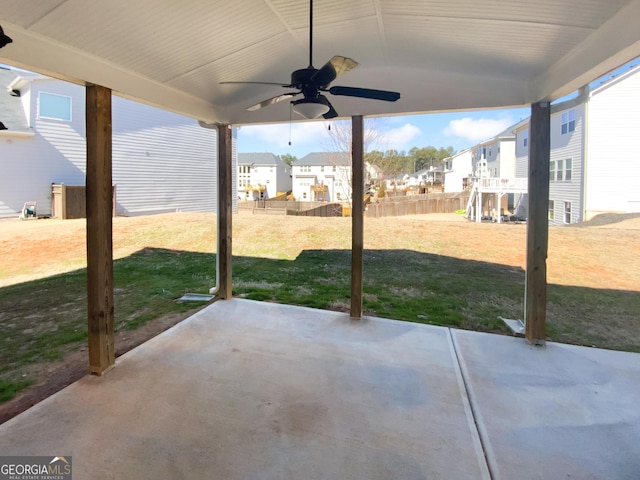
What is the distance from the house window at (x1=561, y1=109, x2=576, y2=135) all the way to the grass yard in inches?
179

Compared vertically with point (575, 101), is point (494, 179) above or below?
above

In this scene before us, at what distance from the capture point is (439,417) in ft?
8.34

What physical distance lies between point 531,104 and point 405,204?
14564mm

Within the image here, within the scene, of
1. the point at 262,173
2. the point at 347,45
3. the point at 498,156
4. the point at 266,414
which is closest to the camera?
the point at 266,414

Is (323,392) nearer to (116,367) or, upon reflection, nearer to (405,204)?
(116,367)

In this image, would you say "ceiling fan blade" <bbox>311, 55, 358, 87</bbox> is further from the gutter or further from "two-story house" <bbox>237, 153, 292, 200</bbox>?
"two-story house" <bbox>237, 153, 292, 200</bbox>

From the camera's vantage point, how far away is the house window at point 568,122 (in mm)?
13305

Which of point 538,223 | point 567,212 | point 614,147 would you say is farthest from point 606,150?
point 538,223

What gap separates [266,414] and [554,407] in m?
2.06

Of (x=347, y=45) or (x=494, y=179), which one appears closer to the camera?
(x=347, y=45)

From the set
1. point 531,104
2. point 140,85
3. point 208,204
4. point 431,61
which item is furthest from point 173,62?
point 208,204

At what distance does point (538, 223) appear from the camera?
3.70 m

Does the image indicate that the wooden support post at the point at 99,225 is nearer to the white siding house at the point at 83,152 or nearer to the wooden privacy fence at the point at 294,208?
the white siding house at the point at 83,152

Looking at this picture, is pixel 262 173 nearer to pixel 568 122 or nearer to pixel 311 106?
pixel 568 122
